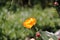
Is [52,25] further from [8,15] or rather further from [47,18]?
[8,15]

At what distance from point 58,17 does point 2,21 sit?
1153mm

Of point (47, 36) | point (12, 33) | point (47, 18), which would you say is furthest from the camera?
point (47, 18)

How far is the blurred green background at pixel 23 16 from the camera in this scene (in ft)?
12.9

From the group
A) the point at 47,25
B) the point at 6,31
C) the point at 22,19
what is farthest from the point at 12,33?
the point at 47,25

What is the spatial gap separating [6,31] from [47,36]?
1.45m

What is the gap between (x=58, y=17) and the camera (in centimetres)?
466

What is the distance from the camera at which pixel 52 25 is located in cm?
431

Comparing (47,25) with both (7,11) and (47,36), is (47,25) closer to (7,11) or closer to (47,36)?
(7,11)

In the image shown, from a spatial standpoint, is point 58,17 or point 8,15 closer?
point 8,15

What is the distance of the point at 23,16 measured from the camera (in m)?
4.39

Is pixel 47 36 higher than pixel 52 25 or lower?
higher

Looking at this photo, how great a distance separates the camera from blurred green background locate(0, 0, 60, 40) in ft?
12.9

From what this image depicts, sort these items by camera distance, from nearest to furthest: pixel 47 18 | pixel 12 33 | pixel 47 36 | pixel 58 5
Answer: pixel 47 36
pixel 12 33
pixel 47 18
pixel 58 5

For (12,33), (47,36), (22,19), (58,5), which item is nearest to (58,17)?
(58,5)
